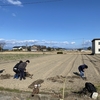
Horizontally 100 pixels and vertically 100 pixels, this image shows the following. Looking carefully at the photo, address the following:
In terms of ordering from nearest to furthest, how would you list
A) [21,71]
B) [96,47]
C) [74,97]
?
[74,97], [21,71], [96,47]

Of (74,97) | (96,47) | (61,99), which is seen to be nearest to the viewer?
(61,99)

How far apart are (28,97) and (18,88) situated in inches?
79.4

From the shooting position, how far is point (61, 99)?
24.6 feet

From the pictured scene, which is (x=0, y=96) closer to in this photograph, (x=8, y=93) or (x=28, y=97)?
(x=8, y=93)

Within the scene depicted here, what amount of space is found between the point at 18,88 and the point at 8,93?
1311 millimetres

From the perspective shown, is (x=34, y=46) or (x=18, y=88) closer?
(x=18, y=88)

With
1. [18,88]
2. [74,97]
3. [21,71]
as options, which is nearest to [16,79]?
[21,71]

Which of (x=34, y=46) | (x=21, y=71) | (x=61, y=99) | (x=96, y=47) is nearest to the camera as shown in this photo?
(x=61, y=99)

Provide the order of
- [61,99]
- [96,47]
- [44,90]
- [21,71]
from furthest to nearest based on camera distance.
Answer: [96,47], [21,71], [44,90], [61,99]

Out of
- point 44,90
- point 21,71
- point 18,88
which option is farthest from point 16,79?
point 44,90

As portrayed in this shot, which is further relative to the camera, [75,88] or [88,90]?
[75,88]

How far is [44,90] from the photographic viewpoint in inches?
364

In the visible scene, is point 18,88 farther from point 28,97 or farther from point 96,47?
point 96,47

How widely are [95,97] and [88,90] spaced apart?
636mm
